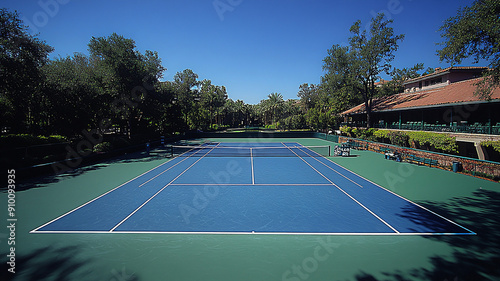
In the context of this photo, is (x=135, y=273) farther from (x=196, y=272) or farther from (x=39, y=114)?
(x=39, y=114)

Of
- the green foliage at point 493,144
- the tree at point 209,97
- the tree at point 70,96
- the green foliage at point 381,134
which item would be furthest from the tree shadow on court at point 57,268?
the tree at point 209,97

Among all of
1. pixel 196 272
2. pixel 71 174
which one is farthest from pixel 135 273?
pixel 71 174

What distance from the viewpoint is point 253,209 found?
10250mm

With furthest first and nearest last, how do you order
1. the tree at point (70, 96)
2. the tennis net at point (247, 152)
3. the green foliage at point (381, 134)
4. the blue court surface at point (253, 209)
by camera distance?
the green foliage at point (381, 134) → the tennis net at point (247, 152) → the tree at point (70, 96) → the blue court surface at point (253, 209)

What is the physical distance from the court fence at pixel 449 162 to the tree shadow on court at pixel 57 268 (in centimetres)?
2175

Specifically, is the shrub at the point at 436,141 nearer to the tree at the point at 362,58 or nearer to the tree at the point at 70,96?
the tree at the point at 362,58

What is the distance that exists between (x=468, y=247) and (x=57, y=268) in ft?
39.7

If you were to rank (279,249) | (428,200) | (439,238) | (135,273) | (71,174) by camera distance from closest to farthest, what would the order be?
(135,273) → (279,249) → (439,238) → (428,200) → (71,174)

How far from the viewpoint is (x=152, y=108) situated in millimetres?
34469

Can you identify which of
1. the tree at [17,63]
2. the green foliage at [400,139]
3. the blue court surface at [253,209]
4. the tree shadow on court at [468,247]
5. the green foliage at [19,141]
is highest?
the tree at [17,63]

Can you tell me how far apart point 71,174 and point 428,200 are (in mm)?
23720

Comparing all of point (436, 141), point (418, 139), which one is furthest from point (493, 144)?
point (418, 139)

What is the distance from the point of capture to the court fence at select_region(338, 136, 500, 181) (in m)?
15.4

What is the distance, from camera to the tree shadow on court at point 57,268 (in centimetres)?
566
